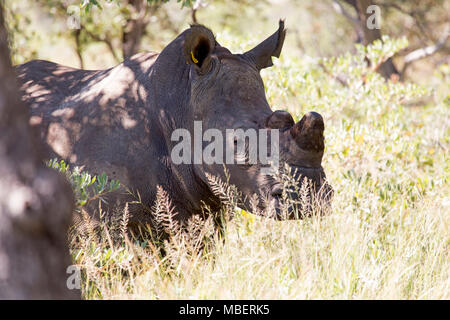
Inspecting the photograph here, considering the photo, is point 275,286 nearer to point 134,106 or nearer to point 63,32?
point 134,106

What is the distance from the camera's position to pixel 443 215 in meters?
5.88

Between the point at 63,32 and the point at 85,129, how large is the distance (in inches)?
319

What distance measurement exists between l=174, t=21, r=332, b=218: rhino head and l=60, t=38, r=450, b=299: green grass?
1.11 ft

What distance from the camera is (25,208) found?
2682 millimetres

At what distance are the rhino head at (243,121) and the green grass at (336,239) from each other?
34cm

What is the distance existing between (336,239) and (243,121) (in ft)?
3.90

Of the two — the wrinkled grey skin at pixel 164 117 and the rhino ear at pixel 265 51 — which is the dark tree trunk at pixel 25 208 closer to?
the wrinkled grey skin at pixel 164 117

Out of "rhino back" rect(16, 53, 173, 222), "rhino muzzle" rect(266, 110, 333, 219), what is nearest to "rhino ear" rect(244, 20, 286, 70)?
"rhino back" rect(16, 53, 173, 222)

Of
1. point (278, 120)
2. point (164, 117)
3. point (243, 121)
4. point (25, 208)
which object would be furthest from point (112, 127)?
point (25, 208)

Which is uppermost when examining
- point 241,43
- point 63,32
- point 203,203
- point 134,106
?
point 63,32

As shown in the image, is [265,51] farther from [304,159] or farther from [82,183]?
[82,183]

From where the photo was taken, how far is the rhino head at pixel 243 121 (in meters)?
4.36

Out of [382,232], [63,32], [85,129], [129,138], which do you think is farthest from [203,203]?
[63,32]

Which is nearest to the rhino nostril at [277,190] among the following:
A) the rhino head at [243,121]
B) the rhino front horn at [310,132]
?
the rhino head at [243,121]
